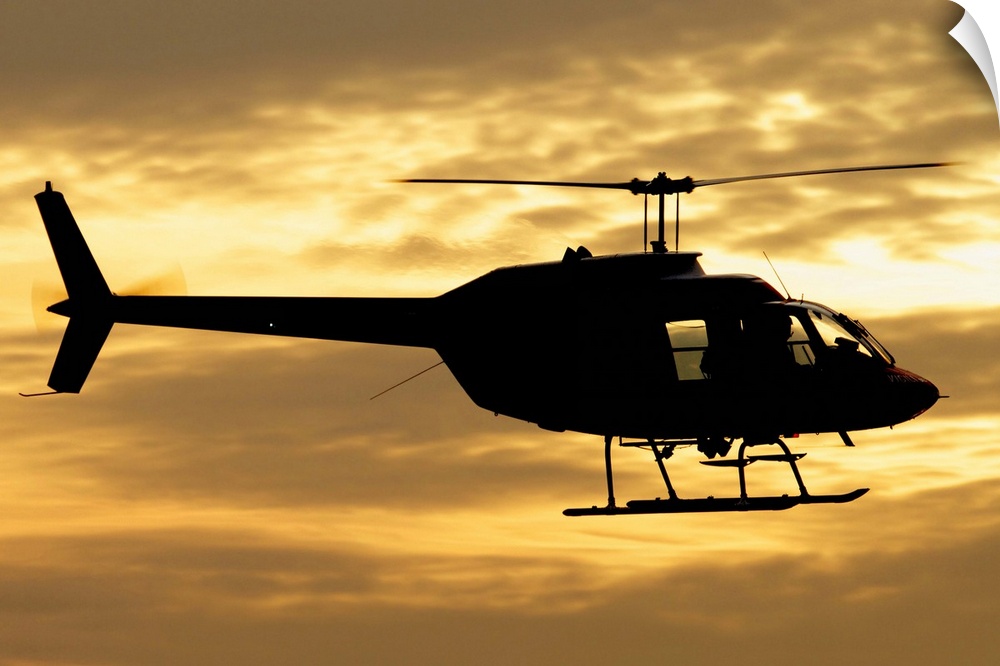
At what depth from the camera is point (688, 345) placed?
27.4 metres

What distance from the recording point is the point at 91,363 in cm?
3516

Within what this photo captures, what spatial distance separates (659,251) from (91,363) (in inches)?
640

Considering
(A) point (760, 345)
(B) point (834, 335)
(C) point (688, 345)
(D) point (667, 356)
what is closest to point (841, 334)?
(B) point (834, 335)

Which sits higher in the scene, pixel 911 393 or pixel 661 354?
pixel 661 354

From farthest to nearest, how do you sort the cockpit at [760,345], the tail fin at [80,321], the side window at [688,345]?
1. the tail fin at [80,321]
2. the side window at [688,345]
3. the cockpit at [760,345]

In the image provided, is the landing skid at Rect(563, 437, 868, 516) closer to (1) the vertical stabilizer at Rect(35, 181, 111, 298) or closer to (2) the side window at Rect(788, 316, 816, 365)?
(2) the side window at Rect(788, 316, 816, 365)

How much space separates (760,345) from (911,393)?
3.42 metres

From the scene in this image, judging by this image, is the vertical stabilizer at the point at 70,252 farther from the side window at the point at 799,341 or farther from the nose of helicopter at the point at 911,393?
the nose of helicopter at the point at 911,393

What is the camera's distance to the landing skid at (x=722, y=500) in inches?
1093

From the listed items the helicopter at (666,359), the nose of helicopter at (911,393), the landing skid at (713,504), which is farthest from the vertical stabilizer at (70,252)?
the nose of helicopter at (911,393)

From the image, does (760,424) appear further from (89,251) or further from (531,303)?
(89,251)

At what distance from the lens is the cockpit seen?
89.3 feet

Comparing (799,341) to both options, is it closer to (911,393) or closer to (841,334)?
(841,334)

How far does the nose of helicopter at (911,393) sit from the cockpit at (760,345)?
0.54 metres
